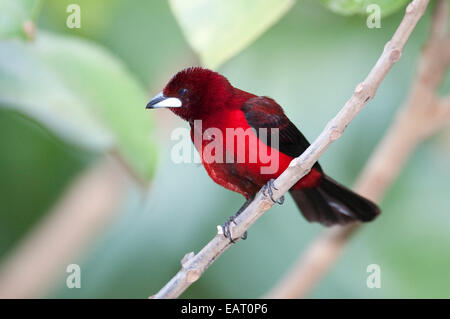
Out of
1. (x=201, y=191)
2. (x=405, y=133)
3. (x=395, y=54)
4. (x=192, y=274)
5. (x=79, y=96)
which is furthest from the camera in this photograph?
(x=201, y=191)

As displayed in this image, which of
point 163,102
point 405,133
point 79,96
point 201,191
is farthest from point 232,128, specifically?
point 201,191

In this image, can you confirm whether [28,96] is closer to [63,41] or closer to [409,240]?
[63,41]

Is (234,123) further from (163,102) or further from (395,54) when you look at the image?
(395,54)

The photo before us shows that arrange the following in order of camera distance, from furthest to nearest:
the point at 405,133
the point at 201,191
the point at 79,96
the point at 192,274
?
the point at 201,191, the point at 405,133, the point at 79,96, the point at 192,274
